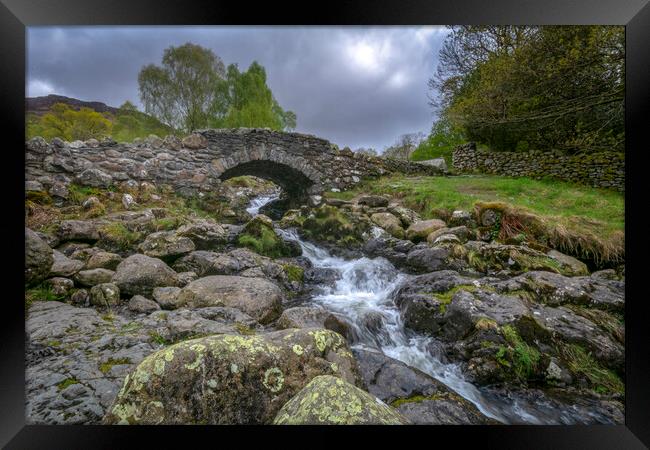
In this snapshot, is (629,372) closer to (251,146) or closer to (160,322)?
(160,322)

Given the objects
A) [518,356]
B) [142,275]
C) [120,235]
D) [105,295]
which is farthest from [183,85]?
[518,356]

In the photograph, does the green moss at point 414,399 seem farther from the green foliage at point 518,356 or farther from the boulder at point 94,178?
the boulder at point 94,178

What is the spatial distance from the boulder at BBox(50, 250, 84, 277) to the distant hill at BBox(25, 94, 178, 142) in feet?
3.40

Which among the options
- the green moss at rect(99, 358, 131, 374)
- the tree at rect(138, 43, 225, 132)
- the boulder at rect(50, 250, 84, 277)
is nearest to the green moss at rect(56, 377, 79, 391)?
the green moss at rect(99, 358, 131, 374)

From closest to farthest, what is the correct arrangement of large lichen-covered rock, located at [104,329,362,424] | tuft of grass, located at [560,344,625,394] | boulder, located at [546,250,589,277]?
large lichen-covered rock, located at [104,329,362,424]
tuft of grass, located at [560,344,625,394]
boulder, located at [546,250,589,277]

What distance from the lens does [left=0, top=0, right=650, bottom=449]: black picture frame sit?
2.10 meters

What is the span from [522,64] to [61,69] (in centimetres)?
429

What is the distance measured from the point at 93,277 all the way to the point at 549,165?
444 centimetres

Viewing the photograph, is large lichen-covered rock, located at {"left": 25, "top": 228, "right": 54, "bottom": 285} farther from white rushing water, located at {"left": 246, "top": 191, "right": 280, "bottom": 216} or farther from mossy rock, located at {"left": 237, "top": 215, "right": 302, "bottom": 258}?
white rushing water, located at {"left": 246, "top": 191, "right": 280, "bottom": 216}

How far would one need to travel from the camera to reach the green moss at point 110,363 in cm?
194

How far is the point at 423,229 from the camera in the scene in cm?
307

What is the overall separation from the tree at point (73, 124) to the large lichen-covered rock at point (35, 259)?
0.91 meters

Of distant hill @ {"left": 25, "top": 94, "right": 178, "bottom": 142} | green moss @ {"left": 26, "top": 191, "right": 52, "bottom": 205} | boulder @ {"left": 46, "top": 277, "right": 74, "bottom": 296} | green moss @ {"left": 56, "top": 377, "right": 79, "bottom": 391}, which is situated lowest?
green moss @ {"left": 56, "top": 377, "right": 79, "bottom": 391}

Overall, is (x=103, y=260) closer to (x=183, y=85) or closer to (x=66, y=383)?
(x=66, y=383)
